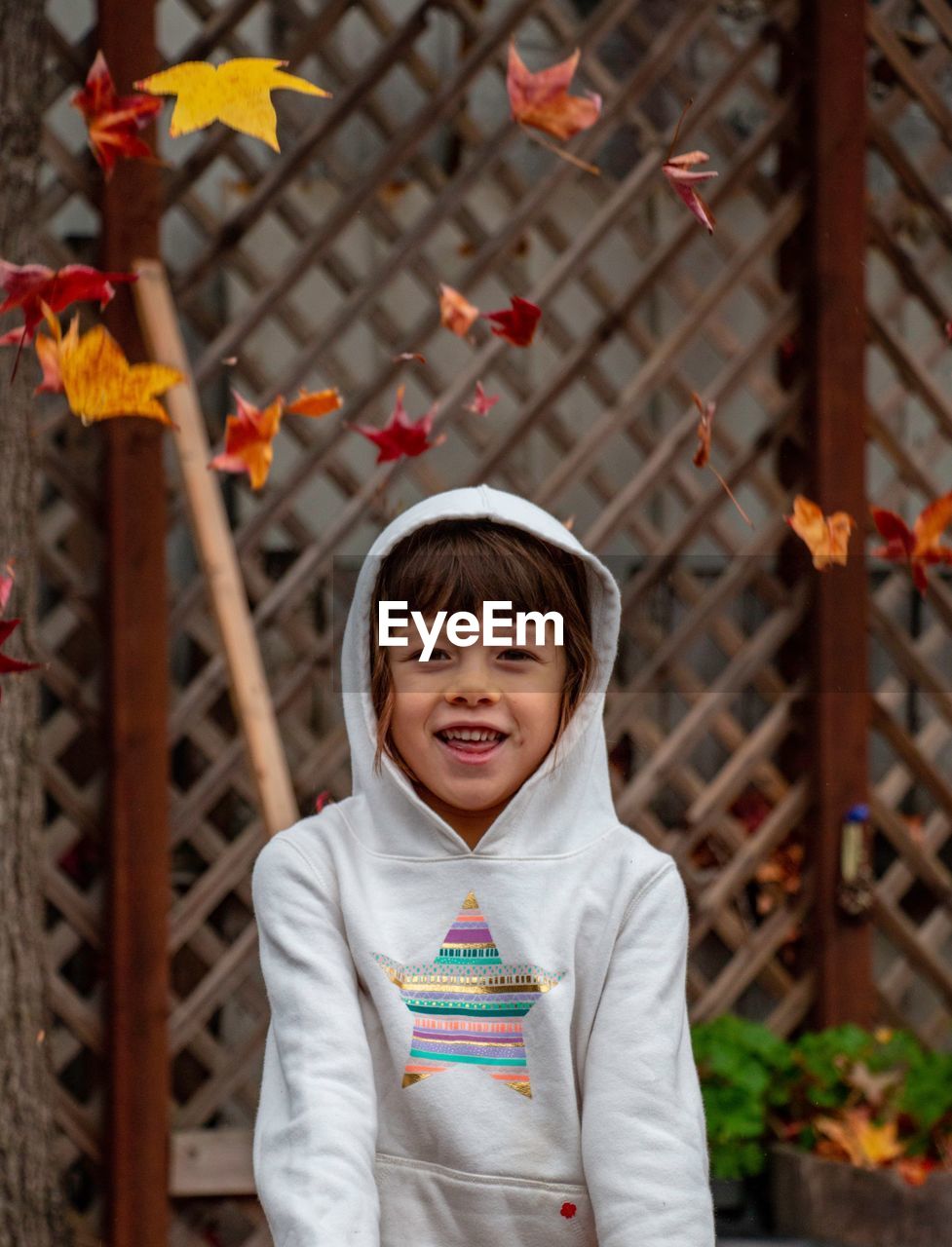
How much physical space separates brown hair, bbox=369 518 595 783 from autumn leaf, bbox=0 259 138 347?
666mm

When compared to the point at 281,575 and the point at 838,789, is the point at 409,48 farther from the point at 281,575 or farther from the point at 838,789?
the point at 838,789

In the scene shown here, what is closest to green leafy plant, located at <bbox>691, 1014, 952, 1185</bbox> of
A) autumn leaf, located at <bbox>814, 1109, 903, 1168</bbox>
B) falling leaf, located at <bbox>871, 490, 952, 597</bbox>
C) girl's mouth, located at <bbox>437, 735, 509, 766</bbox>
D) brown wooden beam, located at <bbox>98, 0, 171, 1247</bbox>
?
autumn leaf, located at <bbox>814, 1109, 903, 1168</bbox>

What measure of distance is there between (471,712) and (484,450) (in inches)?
59.9

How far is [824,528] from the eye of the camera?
9.12 ft

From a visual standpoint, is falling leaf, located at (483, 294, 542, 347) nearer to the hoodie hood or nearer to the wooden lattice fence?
the wooden lattice fence

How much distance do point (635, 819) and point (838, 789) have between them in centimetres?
37

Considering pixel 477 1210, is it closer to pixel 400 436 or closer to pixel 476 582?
pixel 476 582

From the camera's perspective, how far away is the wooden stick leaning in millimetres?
2432

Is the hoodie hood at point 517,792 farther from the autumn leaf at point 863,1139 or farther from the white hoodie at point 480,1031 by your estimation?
the autumn leaf at point 863,1139

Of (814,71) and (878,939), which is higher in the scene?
(814,71)

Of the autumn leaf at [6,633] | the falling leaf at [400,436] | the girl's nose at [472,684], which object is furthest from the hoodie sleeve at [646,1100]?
the falling leaf at [400,436]

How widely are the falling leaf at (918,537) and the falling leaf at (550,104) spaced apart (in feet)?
2.29

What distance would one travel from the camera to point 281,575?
304cm

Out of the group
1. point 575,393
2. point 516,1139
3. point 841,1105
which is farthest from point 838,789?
point 516,1139
